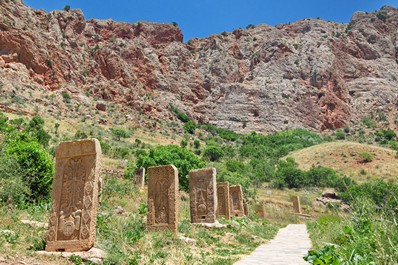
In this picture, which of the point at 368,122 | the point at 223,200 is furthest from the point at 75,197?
the point at 368,122

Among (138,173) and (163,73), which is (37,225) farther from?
(163,73)

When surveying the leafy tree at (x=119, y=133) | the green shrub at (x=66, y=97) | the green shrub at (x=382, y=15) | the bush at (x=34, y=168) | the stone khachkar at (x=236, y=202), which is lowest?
the stone khachkar at (x=236, y=202)

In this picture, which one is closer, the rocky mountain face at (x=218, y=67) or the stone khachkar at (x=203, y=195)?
the stone khachkar at (x=203, y=195)

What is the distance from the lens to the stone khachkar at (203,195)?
13.2 metres

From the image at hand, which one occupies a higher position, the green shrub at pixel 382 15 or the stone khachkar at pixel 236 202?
the green shrub at pixel 382 15

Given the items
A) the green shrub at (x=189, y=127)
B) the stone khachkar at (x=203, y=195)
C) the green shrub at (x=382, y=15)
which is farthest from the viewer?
the green shrub at (x=382, y=15)

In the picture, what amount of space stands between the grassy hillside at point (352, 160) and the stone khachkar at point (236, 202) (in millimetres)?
35437

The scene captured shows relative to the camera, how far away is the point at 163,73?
285ft

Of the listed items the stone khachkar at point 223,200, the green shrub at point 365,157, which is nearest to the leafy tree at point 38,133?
the stone khachkar at point 223,200

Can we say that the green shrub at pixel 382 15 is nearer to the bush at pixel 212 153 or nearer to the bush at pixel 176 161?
the bush at pixel 212 153

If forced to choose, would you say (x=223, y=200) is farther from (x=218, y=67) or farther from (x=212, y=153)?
(x=218, y=67)

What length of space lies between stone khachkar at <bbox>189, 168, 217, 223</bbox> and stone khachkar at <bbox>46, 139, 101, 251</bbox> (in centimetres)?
697

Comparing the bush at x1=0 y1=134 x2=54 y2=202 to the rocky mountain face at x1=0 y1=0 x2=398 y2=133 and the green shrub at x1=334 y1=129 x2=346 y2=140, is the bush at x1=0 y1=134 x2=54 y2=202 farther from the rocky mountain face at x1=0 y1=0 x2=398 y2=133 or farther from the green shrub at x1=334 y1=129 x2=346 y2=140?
the green shrub at x1=334 y1=129 x2=346 y2=140

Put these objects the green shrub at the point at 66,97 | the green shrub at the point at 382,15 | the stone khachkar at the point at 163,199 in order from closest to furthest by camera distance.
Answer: the stone khachkar at the point at 163,199 < the green shrub at the point at 66,97 < the green shrub at the point at 382,15
